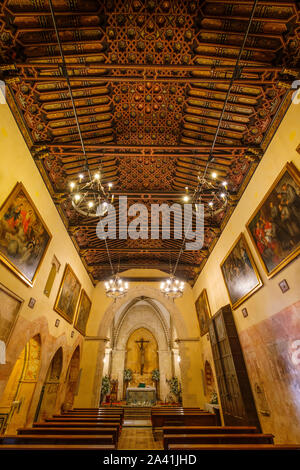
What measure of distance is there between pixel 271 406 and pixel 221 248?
15.2 ft

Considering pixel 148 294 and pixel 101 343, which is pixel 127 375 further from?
pixel 148 294

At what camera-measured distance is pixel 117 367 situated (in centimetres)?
1789

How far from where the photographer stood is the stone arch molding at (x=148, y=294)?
38.2 ft

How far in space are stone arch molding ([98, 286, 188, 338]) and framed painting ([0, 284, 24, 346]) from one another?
7.22 meters

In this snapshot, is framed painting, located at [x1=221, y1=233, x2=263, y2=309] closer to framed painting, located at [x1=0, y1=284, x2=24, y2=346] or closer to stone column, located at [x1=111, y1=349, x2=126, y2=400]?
framed painting, located at [x1=0, y1=284, x2=24, y2=346]

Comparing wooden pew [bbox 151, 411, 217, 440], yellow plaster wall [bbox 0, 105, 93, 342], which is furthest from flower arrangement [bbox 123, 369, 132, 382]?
yellow plaster wall [bbox 0, 105, 93, 342]

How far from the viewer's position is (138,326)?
19938 millimetres

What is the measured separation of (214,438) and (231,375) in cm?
346

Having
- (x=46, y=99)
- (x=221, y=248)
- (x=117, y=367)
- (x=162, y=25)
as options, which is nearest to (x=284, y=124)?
(x=162, y=25)

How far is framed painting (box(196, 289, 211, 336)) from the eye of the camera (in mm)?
9863

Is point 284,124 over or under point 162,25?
under

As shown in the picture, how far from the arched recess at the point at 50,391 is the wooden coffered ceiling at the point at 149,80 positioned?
6.30 meters
